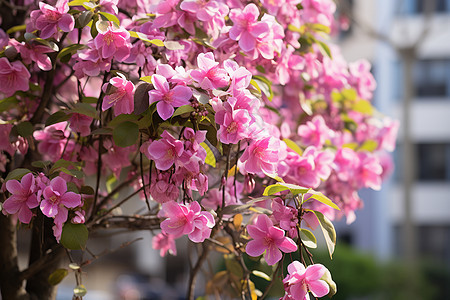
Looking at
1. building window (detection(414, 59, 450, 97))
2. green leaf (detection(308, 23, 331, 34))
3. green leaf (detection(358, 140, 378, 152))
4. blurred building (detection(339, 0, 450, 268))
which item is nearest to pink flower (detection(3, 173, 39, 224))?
green leaf (detection(308, 23, 331, 34))

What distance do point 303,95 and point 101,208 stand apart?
0.81 meters

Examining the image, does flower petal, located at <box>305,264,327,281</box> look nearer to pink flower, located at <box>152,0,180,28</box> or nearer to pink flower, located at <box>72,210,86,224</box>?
pink flower, located at <box>72,210,86,224</box>

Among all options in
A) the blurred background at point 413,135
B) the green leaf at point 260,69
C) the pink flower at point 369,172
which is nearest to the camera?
the green leaf at point 260,69

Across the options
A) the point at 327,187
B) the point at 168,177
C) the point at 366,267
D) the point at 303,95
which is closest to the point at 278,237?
the point at 168,177

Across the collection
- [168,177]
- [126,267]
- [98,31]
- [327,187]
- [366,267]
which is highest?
[98,31]

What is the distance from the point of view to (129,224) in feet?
5.90

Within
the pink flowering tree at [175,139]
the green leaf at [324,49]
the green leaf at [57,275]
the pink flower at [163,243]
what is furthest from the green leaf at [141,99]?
the green leaf at [324,49]

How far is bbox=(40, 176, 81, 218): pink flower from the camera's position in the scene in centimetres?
128

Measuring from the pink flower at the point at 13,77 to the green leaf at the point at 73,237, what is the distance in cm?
37

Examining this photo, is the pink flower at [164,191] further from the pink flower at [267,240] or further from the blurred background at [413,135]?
the blurred background at [413,135]

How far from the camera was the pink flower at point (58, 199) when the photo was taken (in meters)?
1.28

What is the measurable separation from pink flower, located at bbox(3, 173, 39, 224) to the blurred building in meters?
15.0

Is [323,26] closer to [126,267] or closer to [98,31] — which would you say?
[98,31]

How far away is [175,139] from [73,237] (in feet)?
0.97
